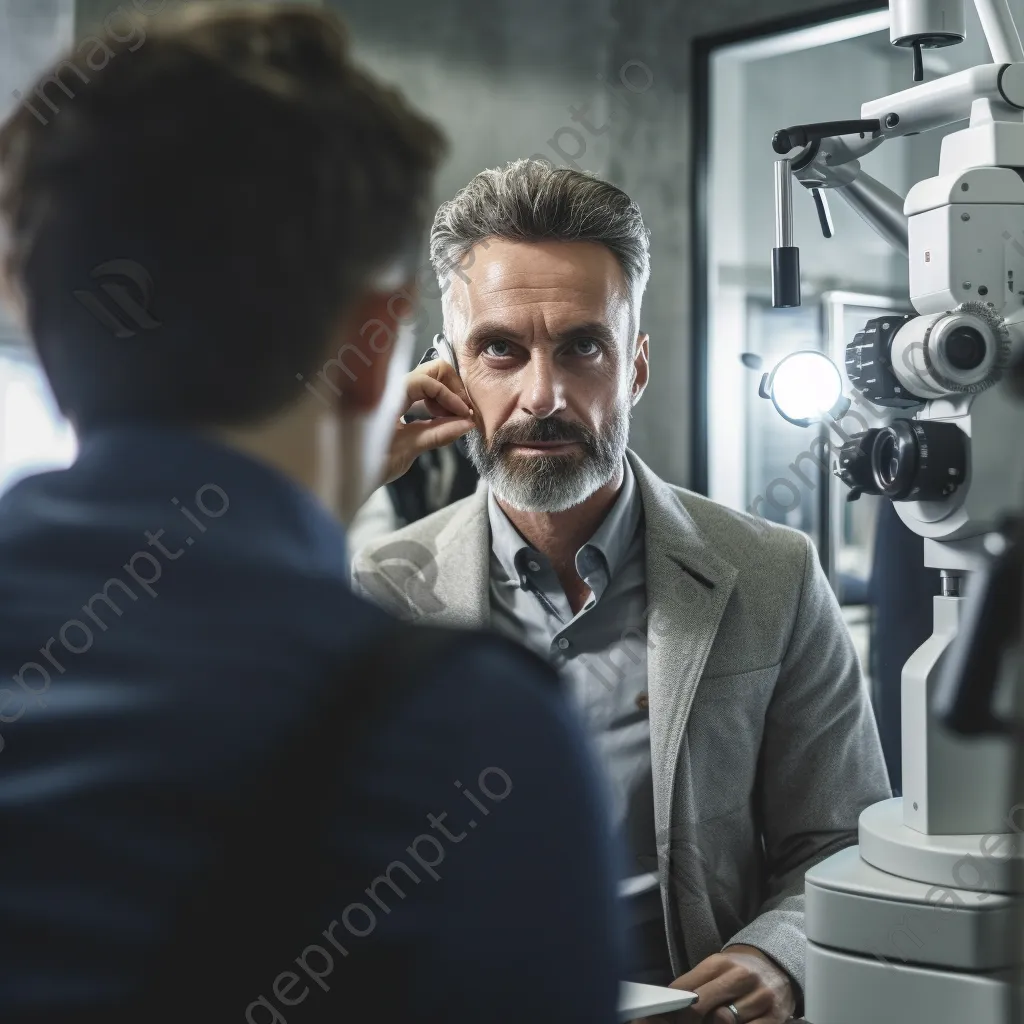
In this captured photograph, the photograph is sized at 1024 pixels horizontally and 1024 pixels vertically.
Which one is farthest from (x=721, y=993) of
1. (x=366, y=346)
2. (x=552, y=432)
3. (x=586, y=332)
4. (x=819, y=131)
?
(x=366, y=346)

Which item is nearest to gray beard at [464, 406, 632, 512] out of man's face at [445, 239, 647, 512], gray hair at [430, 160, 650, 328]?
man's face at [445, 239, 647, 512]

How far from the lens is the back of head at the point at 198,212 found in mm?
505

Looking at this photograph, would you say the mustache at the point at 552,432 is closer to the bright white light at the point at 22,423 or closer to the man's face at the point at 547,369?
the man's face at the point at 547,369

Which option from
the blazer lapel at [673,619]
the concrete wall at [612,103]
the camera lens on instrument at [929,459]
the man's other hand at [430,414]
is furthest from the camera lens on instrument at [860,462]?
the concrete wall at [612,103]

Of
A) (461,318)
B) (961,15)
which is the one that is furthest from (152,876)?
(461,318)

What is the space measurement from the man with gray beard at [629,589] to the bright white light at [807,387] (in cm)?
36

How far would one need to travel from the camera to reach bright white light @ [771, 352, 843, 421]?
1.28 m

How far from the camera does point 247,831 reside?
1.48 feet

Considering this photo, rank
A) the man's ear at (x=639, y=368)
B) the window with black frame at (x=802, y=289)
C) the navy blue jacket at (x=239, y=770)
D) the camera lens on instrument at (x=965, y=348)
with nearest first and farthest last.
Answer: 1. the navy blue jacket at (x=239, y=770)
2. the camera lens on instrument at (x=965, y=348)
3. the man's ear at (x=639, y=368)
4. the window with black frame at (x=802, y=289)

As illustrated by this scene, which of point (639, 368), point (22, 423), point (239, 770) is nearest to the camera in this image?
point (239, 770)

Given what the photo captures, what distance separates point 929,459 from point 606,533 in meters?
0.57

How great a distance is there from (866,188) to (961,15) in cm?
19

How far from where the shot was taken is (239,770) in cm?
45

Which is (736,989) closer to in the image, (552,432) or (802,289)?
(552,432)
